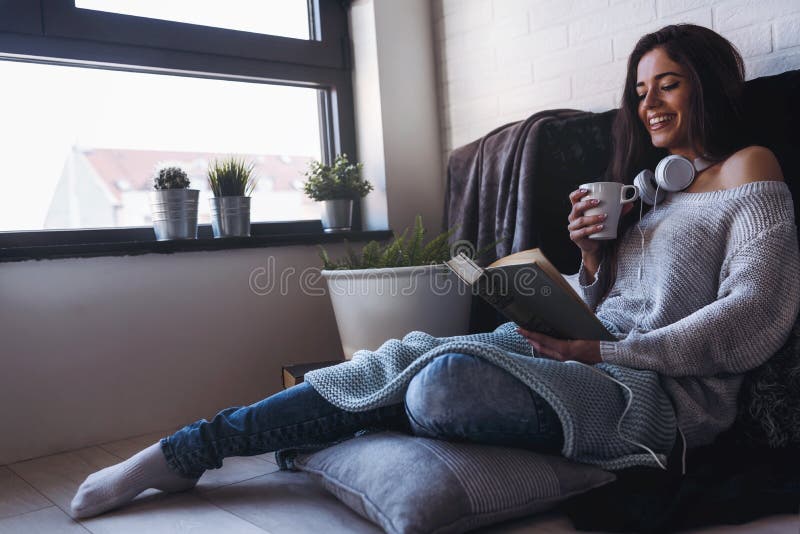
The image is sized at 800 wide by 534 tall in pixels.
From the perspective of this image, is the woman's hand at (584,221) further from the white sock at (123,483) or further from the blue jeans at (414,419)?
the white sock at (123,483)

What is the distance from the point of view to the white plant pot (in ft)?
6.21

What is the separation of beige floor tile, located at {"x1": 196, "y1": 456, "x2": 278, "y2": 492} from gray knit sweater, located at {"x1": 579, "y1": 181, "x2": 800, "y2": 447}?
2.55ft

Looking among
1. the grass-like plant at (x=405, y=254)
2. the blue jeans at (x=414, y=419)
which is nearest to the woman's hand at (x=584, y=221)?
the blue jeans at (x=414, y=419)

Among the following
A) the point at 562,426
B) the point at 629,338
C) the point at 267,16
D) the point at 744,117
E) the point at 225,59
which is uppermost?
the point at 267,16

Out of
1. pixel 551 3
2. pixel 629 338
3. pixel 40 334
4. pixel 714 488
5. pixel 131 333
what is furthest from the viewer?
pixel 551 3

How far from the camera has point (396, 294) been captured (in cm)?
189

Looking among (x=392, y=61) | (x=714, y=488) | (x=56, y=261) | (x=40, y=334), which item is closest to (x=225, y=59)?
(x=392, y=61)

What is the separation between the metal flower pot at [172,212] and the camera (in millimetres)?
1960

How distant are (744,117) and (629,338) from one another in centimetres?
56

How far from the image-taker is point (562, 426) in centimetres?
116

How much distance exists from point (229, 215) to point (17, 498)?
3.04 feet

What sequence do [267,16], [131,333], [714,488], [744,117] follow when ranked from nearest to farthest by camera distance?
[714,488] → [744,117] → [131,333] → [267,16]

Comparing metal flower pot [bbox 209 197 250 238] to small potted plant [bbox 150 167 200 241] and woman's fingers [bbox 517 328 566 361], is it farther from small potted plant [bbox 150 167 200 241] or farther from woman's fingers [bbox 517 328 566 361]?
woman's fingers [bbox 517 328 566 361]

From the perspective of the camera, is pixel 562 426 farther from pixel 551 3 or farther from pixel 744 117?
pixel 551 3
